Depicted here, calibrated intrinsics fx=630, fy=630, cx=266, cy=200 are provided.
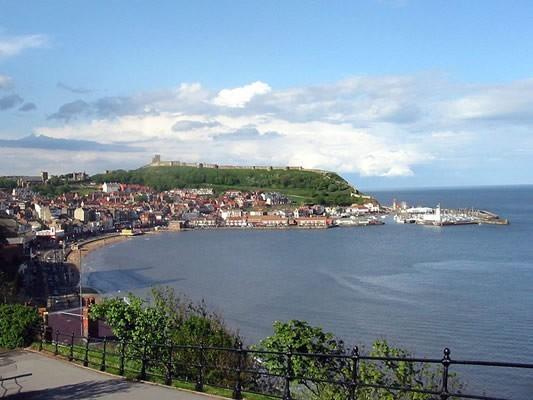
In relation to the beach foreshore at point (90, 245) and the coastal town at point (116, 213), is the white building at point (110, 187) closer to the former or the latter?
the coastal town at point (116, 213)

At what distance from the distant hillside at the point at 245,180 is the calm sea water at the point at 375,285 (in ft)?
248

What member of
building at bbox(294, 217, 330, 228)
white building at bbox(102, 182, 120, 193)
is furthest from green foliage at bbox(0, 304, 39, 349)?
white building at bbox(102, 182, 120, 193)

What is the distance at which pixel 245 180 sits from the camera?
168 metres

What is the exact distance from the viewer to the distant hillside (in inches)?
6043

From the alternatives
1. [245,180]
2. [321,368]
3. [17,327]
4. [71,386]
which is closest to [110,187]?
[245,180]

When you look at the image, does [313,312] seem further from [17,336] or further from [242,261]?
[242,261]

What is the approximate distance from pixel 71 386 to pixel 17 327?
365 cm

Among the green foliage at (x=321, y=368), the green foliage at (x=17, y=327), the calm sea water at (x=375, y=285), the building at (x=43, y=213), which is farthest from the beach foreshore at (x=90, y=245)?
the green foliage at (x=321, y=368)

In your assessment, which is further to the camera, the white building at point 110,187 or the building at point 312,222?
the white building at point 110,187

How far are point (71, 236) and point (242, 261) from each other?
38.6 m

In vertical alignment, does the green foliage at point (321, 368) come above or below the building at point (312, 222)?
above

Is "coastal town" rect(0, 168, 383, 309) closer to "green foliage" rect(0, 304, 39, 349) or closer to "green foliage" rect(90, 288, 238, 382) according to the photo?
"green foliage" rect(90, 288, 238, 382)

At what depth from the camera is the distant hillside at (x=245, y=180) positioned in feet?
504

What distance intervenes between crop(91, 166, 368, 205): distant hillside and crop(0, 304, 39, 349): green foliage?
133681mm
